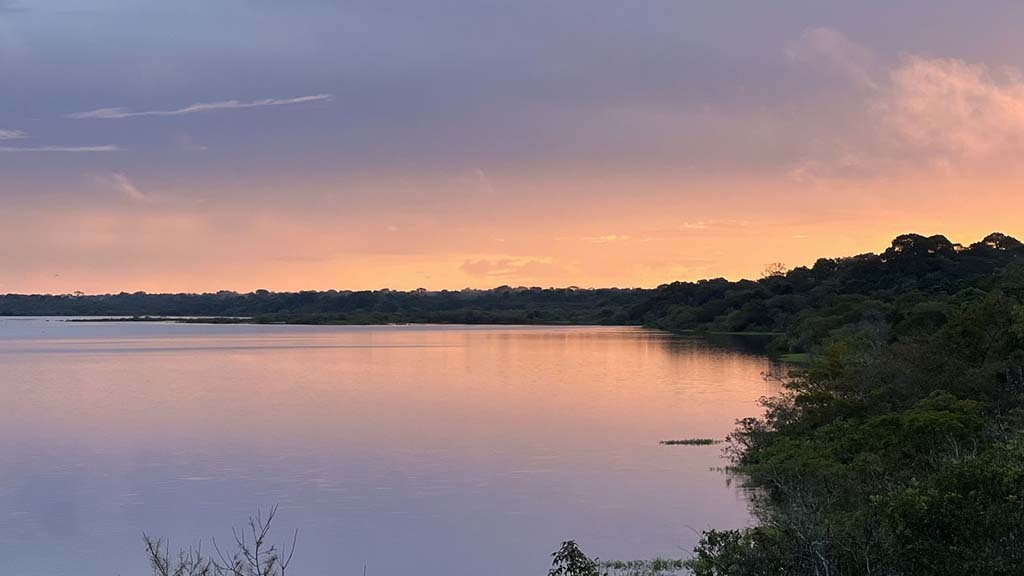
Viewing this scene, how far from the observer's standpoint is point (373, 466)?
90.1 ft

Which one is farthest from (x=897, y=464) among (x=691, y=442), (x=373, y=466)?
(x=373, y=466)

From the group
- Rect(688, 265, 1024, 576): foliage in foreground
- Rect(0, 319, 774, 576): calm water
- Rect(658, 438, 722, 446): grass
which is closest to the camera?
Rect(688, 265, 1024, 576): foliage in foreground

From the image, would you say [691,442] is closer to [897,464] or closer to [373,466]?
[373,466]

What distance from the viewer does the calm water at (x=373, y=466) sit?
19531 mm

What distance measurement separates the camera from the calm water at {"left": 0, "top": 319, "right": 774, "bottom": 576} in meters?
19.5

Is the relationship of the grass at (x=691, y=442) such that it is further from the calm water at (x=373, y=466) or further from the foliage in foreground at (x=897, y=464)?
the foliage in foreground at (x=897, y=464)

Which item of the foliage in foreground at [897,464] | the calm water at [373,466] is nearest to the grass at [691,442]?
the calm water at [373,466]

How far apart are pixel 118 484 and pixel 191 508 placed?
3.86 m

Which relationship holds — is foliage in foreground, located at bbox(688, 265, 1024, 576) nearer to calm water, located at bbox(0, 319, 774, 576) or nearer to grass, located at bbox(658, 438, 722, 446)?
grass, located at bbox(658, 438, 722, 446)

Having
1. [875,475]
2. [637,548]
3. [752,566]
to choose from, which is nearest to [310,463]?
[637,548]

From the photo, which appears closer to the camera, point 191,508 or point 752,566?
point 752,566

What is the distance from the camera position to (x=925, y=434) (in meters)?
18.1

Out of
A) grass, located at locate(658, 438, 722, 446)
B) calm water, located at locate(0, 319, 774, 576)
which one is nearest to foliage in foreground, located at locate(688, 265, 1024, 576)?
grass, located at locate(658, 438, 722, 446)

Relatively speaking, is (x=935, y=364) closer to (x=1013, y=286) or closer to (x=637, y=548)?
(x=637, y=548)
